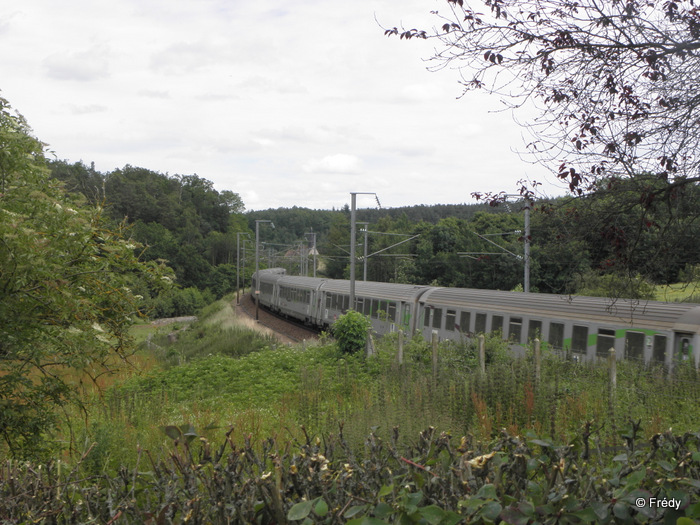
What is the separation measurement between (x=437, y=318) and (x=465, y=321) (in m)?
1.91

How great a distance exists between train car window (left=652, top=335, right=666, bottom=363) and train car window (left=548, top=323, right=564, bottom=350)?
2.77 meters

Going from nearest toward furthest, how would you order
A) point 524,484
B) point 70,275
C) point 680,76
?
point 524,484
point 70,275
point 680,76

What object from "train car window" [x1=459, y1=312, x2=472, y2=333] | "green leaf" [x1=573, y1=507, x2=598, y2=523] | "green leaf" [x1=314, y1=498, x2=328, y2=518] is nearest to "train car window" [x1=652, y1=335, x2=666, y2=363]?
"train car window" [x1=459, y1=312, x2=472, y2=333]

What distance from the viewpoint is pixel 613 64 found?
6195 millimetres

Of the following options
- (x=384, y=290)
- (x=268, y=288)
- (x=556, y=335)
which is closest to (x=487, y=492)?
(x=556, y=335)

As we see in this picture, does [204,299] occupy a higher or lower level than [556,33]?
lower

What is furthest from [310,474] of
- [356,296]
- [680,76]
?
[356,296]

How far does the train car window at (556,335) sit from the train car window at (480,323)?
2828 mm

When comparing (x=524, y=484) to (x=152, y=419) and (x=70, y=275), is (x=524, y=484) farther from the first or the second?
(x=152, y=419)

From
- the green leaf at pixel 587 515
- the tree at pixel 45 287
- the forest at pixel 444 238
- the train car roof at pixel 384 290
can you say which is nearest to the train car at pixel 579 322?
the forest at pixel 444 238

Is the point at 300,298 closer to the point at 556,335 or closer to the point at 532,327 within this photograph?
the point at 532,327

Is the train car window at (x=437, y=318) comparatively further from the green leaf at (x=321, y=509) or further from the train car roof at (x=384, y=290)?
the green leaf at (x=321, y=509)

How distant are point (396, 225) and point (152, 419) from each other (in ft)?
243

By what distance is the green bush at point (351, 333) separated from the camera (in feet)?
61.6
